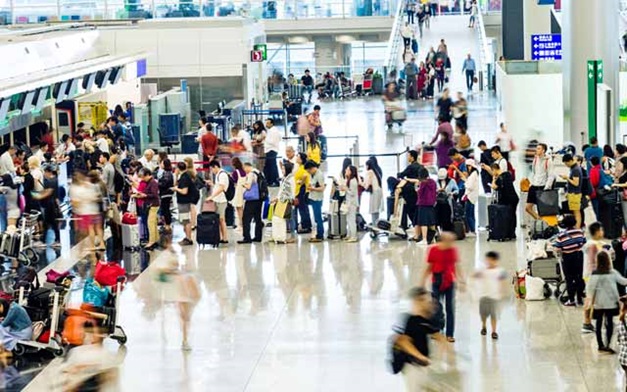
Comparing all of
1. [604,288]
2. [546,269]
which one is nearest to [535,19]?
[546,269]

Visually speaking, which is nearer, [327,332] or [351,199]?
[327,332]

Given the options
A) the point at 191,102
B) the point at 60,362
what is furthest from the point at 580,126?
the point at 60,362

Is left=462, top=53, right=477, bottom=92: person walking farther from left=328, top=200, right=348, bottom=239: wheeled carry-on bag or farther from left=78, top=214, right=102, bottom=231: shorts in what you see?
left=78, top=214, right=102, bottom=231: shorts

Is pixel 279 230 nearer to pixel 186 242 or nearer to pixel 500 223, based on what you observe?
pixel 186 242

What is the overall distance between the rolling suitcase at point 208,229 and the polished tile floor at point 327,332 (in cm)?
23

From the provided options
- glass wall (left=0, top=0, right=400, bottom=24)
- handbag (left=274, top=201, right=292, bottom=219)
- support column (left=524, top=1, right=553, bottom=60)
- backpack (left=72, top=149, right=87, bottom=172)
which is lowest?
handbag (left=274, top=201, right=292, bottom=219)

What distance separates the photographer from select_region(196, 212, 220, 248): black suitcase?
21.7 metres

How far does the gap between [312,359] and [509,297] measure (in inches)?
140

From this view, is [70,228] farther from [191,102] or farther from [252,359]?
[191,102]

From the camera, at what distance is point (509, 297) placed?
17719 mm

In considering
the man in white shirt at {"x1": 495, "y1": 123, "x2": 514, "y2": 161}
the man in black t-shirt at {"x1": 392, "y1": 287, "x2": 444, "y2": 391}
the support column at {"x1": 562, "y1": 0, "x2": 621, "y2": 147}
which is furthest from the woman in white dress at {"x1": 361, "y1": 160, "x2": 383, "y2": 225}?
the man in black t-shirt at {"x1": 392, "y1": 287, "x2": 444, "y2": 391}

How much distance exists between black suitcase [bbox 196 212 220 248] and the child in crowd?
693cm

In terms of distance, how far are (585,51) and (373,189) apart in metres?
8.93

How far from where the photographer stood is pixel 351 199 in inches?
859
